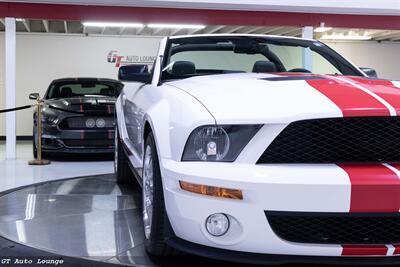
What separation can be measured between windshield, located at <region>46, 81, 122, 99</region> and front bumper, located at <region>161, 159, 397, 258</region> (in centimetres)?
581

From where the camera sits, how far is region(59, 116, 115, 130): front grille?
6.95 meters

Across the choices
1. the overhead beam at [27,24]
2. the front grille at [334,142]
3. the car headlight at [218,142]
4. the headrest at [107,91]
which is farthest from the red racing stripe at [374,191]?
the overhead beam at [27,24]

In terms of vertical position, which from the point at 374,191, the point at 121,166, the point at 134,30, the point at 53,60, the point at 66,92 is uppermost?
the point at 134,30

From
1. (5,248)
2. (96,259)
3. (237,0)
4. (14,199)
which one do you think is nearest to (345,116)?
(96,259)

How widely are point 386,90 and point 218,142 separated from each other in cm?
90

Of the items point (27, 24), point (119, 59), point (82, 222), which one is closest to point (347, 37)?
point (119, 59)

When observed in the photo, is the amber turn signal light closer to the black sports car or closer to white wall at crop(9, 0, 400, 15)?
the black sports car

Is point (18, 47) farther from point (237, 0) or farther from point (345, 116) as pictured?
point (345, 116)

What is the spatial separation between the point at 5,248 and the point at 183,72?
62.2 inches

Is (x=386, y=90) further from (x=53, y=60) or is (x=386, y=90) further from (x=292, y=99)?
(x=53, y=60)

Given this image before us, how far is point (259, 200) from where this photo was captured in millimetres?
2029

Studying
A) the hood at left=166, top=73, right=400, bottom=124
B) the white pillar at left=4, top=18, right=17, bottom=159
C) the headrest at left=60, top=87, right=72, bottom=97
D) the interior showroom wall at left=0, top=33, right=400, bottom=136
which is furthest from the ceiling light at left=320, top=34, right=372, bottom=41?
the hood at left=166, top=73, right=400, bottom=124

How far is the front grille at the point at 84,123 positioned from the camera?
6948 mm

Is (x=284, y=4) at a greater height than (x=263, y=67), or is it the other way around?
(x=284, y=4)
